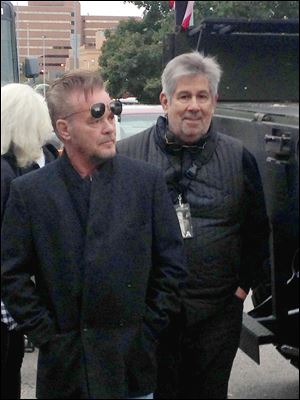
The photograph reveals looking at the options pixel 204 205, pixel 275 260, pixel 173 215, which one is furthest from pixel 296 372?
pixel 173 215

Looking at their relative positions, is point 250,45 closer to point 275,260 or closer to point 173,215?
point 275,260

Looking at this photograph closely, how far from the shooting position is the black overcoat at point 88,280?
9.13ft

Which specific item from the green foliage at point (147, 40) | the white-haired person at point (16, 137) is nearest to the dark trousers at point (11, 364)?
the white-haired person at point (16, 137)

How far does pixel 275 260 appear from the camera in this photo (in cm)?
363

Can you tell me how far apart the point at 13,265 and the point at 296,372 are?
2.93 metres

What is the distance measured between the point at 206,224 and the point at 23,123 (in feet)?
2.59

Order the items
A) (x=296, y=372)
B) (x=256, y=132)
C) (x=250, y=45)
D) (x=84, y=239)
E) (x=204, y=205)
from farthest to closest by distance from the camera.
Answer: (x=296, y=372), (x=250, y=45), (x=256, y=132), (x=204, y=205), (x=84, y=239)

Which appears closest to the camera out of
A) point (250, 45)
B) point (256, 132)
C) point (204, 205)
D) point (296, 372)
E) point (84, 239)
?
point (84, 239)

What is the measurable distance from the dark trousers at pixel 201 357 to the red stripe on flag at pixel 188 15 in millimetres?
1177

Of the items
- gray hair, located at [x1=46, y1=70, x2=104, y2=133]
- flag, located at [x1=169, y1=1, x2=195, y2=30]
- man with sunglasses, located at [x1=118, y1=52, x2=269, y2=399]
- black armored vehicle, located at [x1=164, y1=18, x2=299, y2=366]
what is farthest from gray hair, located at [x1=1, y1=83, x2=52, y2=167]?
black armored vehicle, located at [x1=164, y1=18, x2=299, y2=366]

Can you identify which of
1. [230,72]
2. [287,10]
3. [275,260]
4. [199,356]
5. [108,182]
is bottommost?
[199,356]

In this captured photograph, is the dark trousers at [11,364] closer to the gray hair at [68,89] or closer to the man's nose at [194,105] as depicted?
the gray hair at [68,89]

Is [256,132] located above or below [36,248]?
above

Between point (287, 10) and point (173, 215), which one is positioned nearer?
point (173, 215)
